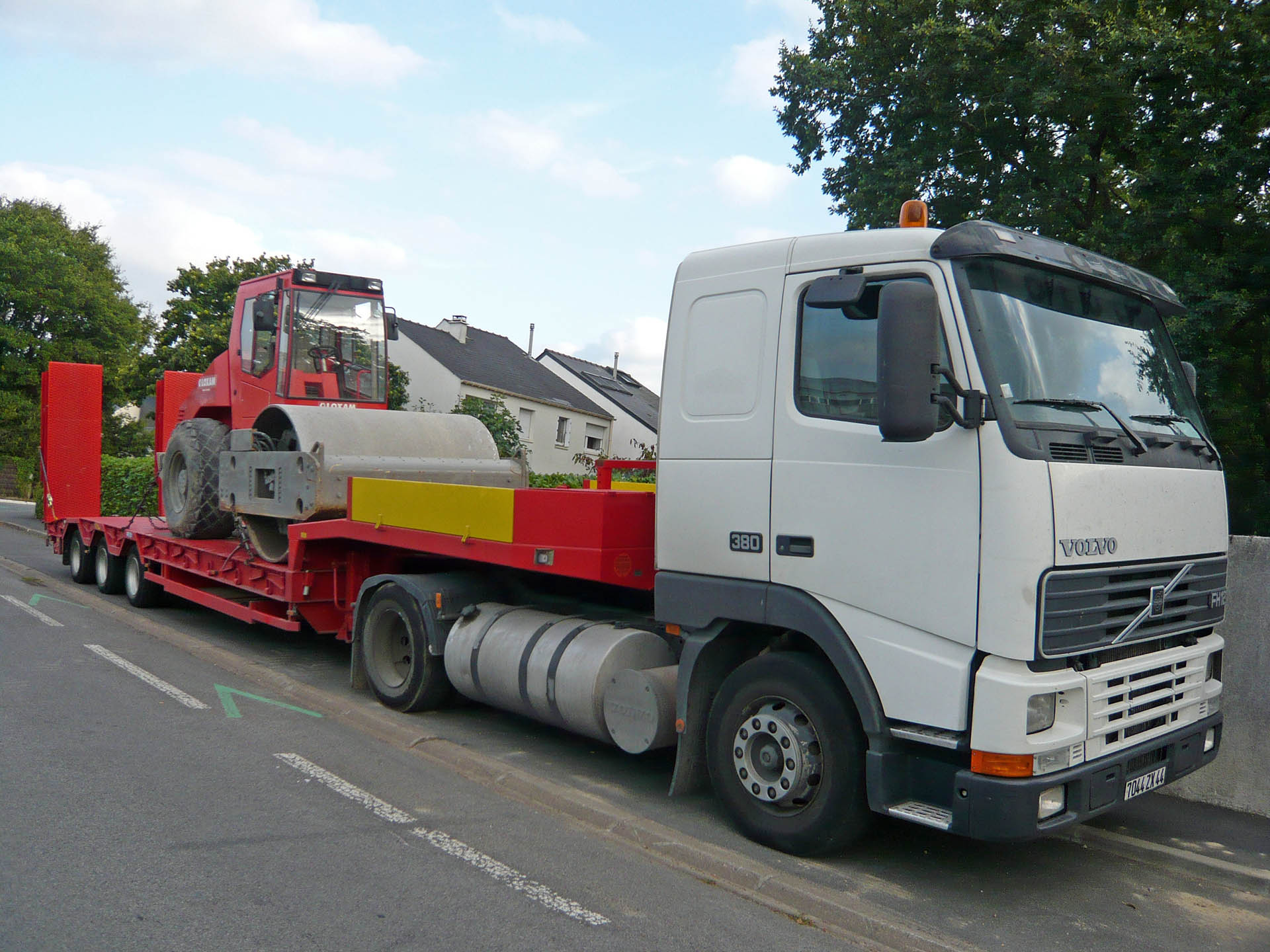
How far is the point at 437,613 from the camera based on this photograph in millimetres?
6504

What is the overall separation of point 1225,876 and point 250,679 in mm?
6493

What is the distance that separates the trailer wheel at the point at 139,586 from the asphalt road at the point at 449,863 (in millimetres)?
4752

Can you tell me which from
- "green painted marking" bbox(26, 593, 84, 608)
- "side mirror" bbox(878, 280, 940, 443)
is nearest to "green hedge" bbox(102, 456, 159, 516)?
"green painted marking" bbox(26, 593, 84, 608)

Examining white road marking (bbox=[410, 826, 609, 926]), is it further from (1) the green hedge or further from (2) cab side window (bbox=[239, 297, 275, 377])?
(1) the green hedge

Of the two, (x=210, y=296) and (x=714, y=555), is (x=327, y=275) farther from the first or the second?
(x=210, y=296)

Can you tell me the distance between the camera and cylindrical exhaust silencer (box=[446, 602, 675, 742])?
5297mm

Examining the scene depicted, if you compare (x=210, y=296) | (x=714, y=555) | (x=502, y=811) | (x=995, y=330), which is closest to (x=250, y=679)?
(x=502, y=811)

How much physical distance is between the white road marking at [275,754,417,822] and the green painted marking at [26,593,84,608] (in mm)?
6888

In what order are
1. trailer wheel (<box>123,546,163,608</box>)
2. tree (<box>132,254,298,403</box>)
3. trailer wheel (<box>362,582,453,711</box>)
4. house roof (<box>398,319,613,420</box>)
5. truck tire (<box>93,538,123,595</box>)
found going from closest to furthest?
trailer wheel (<box>362,582,453,711</box>), trailer wheel (<box>123,546,163,608</box>), truck tire (<box>93,538,123,595</box>), tree (<box>132,254,298,403</box>), house roof (<box>398,319,613,420</box>)

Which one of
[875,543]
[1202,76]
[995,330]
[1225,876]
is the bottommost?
[1225,876]

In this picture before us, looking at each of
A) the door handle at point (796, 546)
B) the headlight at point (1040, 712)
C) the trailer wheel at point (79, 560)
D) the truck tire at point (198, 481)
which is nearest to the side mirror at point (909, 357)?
the door handle at point (796, 546)

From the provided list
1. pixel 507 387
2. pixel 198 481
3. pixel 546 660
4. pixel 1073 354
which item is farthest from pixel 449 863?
pixel 507 387

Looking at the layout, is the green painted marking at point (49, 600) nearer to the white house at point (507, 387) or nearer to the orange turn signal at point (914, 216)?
the orange turn signal at point (914, 216)

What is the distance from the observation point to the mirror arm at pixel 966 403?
12.6ft
